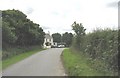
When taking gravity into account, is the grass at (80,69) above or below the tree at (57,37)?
below

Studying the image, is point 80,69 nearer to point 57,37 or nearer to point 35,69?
point 35,69

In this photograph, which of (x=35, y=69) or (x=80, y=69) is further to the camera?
(x=35, y=69)

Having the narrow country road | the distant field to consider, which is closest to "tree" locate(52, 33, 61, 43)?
the narrow country road

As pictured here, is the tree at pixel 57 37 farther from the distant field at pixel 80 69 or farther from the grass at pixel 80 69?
the distant field at pixel 80 69

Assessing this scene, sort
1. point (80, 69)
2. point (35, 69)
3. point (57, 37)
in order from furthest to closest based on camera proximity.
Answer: point (57, 37) < point (35, 69) < point (80, 69)

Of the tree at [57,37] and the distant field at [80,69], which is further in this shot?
the tree at [57,37]

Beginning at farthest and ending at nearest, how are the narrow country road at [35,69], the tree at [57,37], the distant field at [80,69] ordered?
1. the tree at [57,37]
2. the narrow country road at [35,69]
3. the distant field at [80,69]

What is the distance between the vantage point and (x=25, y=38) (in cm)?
5894

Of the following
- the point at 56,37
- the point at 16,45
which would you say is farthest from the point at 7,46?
the point at 56,37

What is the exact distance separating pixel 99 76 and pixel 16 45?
39.8 metres

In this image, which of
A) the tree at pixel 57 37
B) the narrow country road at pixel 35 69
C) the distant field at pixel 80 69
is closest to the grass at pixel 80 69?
the distant field at pixel 80 69

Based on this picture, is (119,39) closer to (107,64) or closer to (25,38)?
(107,64)

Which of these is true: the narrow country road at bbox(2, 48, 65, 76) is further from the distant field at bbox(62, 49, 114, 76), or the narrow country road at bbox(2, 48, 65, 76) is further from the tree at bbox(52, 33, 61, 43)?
the tree at bbox(52, 33, 61, 43)

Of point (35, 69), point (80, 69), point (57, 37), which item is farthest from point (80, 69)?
point (57, 37)
